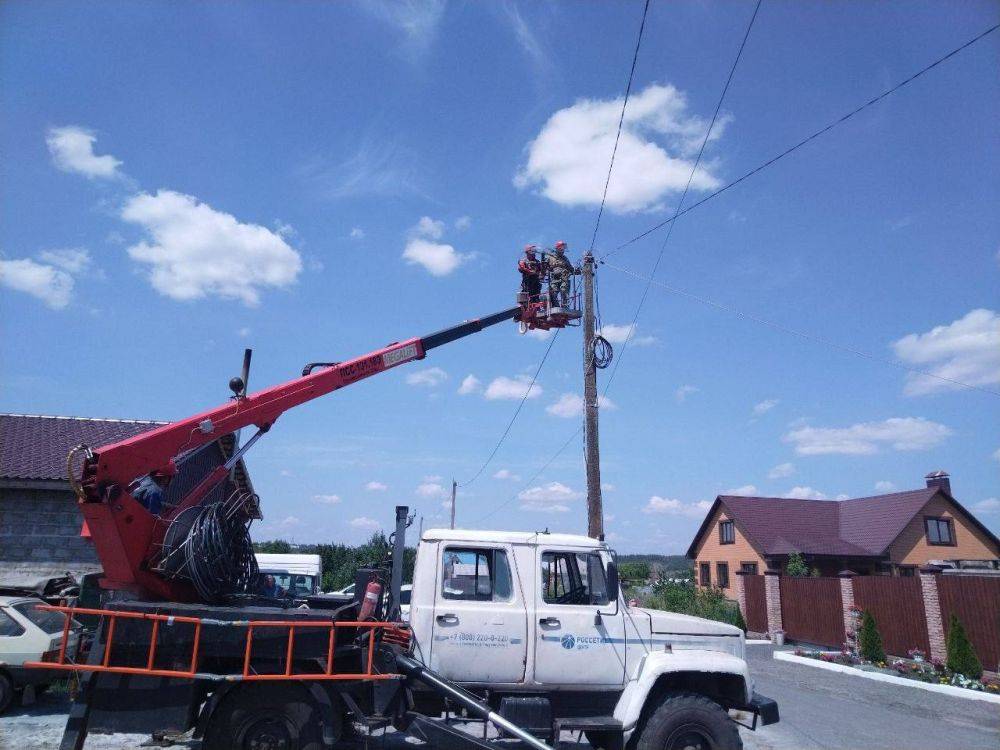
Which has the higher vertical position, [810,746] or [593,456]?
[593,456]

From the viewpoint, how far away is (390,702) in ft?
20.9

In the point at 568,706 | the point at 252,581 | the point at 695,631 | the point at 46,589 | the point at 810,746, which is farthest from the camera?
the point at 46,589

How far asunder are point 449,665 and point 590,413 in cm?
657

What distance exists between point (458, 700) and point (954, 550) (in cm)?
3041

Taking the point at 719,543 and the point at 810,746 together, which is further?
the point at 719,543

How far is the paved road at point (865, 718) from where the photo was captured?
9320 millimetres

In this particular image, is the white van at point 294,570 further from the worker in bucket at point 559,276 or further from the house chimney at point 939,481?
the house chimney at point 939,481

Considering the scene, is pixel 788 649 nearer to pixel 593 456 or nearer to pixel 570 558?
pixel 593 456

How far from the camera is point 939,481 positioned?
29.5m

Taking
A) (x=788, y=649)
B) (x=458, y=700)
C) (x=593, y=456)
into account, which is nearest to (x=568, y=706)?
(x=458, y=700)

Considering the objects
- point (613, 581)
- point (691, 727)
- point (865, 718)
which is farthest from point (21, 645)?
point (865, 718)

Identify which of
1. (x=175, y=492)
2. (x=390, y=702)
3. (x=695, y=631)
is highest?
(x=175, y=492)

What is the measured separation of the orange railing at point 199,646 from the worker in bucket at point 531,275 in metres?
6.59

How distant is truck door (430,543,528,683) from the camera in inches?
256
